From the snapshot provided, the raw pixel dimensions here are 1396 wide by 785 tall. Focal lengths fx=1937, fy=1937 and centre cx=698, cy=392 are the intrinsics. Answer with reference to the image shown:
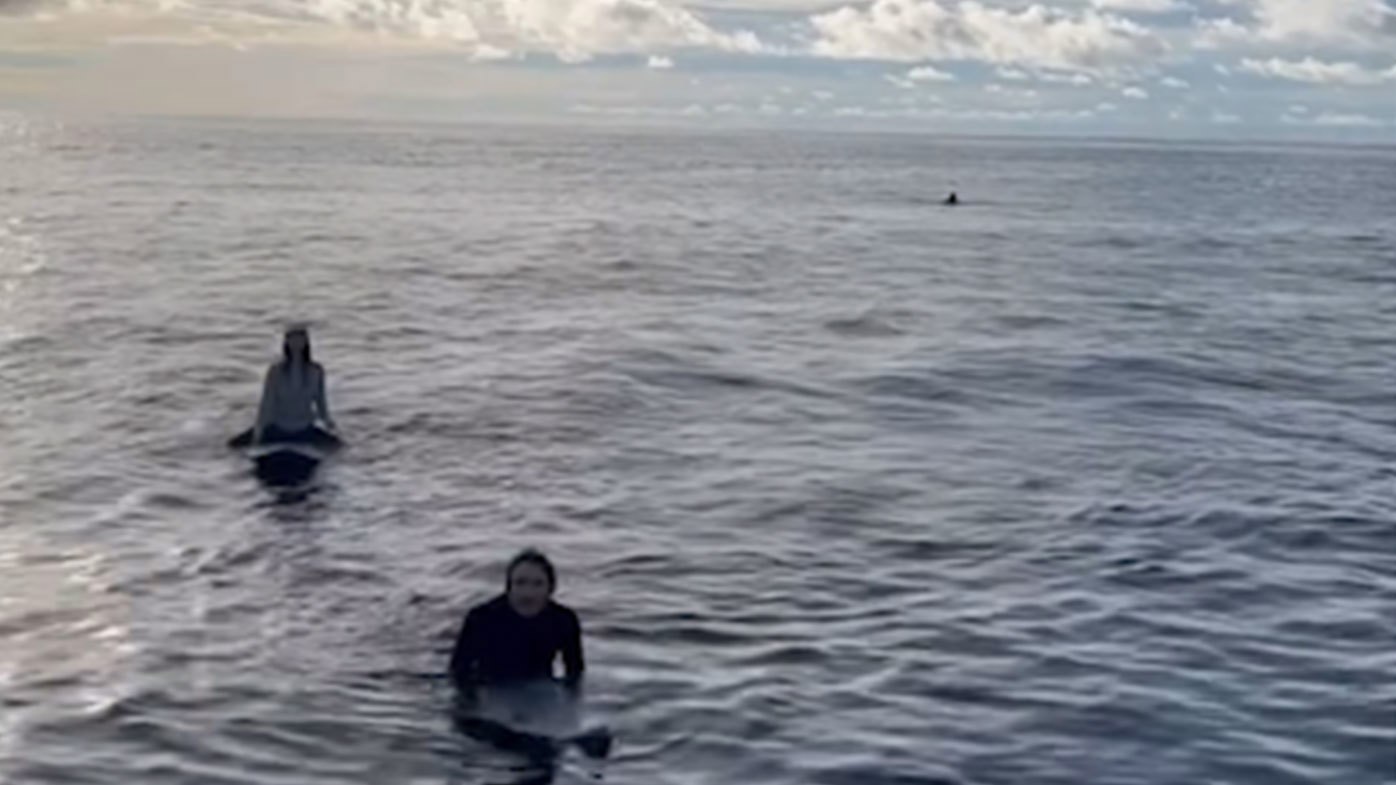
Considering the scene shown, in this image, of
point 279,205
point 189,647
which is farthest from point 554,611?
point 279,205

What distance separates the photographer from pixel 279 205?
118 m

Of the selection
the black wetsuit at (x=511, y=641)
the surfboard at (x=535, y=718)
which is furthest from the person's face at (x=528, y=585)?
the surfboard at (x=535, y=718)

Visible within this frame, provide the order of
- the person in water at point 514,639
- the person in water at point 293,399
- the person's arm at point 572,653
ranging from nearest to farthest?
the person in water at point 514,639
the person's arm at point 572,653
the person in water at point 293,399

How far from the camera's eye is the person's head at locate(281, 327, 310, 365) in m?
27.7

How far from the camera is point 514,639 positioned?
16.5 meters

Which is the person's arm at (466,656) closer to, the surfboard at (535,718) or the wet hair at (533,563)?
the surfboard at (535,718)

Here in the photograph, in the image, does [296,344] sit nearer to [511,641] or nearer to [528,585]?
[511,641]

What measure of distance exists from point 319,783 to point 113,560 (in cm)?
870

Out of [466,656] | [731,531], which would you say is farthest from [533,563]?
[731,531]

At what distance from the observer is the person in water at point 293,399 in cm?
2809

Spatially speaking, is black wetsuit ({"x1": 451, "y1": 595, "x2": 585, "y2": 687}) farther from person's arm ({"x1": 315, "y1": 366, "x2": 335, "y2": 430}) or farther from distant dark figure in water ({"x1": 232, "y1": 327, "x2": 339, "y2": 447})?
person's arm ({"x1": 315, "y1": 366, "x2": 335, "y2": 430})

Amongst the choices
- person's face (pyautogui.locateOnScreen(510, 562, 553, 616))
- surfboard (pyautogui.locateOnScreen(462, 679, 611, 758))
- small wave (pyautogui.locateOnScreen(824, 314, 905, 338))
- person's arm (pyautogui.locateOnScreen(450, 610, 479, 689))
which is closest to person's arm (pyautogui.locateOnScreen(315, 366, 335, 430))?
person's arm (pyautogui.locateOnScreen(450, 610, 479, 689))

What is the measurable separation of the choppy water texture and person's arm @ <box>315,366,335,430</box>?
0.73m

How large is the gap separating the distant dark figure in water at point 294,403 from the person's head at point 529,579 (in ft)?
41.2
